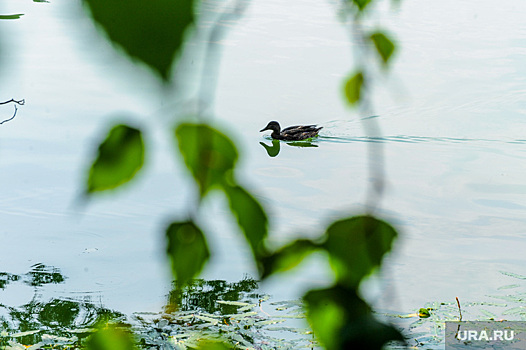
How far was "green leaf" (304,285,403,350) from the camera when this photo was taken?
0.33m

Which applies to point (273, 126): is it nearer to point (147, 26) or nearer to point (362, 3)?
point (362, 3)

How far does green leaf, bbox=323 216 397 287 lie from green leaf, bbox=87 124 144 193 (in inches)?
4.3

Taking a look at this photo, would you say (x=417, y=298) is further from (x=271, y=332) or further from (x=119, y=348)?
(x=119, y=348)

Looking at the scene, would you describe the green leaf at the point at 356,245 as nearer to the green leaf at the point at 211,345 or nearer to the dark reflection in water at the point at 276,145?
the green leaf at the point at 211,345

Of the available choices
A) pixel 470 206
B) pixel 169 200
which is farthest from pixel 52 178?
pixel 470 206

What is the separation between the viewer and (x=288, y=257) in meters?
0.34

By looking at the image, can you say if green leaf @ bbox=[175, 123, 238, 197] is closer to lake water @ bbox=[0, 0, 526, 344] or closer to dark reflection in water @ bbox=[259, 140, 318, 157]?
lake water @ bbox=[0, 0, 526, 344]

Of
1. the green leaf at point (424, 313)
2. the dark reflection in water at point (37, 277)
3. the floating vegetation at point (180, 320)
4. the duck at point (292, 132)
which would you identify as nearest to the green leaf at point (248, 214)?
the floating vegetation at point (180, 320)

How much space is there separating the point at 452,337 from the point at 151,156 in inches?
89.6

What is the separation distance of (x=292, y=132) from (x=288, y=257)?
15.5 feet

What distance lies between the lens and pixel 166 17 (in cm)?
26

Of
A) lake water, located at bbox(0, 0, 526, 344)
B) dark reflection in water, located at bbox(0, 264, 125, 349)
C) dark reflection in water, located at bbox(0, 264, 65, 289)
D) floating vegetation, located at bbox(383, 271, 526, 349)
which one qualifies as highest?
lake water, located at bbox(0, 0, 526, 344)

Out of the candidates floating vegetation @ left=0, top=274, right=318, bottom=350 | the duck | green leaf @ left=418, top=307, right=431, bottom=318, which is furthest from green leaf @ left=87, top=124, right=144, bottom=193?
the duck

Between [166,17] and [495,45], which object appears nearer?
[166,17]
